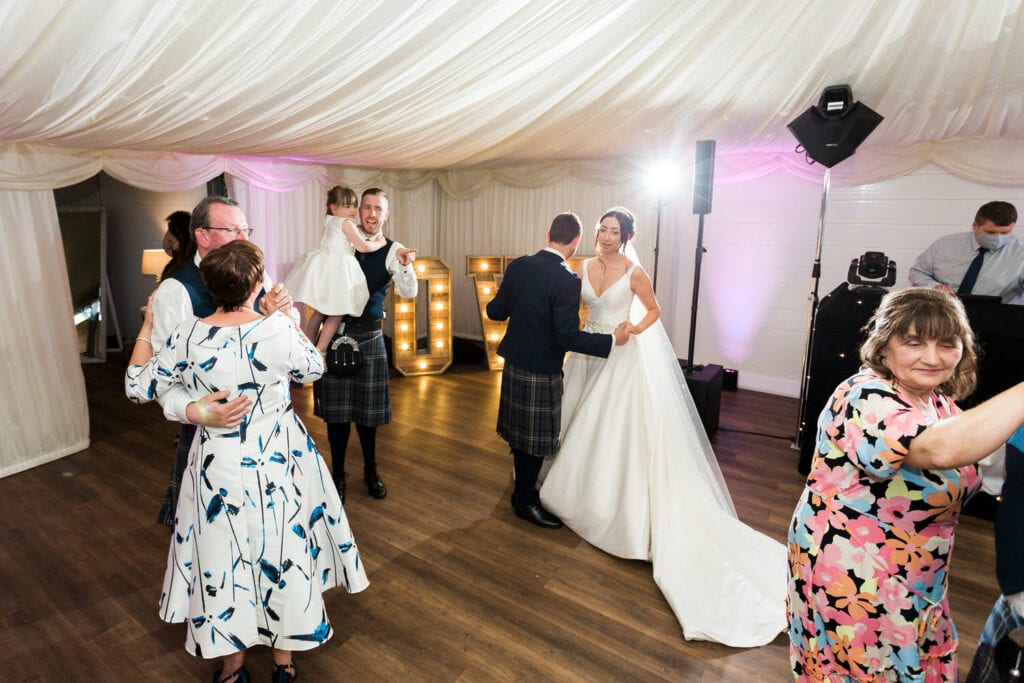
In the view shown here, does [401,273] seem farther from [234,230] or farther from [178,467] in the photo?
[178,467]

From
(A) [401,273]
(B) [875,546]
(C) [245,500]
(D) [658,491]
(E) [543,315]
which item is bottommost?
(D) [658,491]

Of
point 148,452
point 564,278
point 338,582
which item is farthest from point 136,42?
point 148,452

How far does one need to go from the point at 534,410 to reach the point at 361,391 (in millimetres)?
940

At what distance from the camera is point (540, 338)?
105 inches

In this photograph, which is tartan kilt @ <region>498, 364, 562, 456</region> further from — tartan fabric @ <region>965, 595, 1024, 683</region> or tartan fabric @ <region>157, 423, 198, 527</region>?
tartan fabric @ <region>965, 595, 1024, 683</region>

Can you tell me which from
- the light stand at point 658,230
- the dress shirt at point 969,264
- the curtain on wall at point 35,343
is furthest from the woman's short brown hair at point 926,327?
the curtain on wall at point 35,343

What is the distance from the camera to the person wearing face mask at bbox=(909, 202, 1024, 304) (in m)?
3.58

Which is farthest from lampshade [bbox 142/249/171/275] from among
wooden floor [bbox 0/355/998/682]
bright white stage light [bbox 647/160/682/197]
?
bright white stage light [bbox 647/160/682/197]

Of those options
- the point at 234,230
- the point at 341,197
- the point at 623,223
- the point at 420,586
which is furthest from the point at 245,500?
the point at 623,223

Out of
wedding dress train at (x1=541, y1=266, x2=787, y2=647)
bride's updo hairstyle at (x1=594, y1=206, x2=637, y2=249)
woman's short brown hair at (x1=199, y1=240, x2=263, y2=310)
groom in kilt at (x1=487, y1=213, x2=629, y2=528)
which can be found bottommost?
wedding dress train at (x1=541, y1=266, x2=787, y2=647)

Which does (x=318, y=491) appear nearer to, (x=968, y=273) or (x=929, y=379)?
(x=929, y=379)

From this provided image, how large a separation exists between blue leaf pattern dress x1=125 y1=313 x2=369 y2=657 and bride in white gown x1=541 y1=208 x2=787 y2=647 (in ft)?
4.74

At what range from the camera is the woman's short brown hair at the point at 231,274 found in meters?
1.51

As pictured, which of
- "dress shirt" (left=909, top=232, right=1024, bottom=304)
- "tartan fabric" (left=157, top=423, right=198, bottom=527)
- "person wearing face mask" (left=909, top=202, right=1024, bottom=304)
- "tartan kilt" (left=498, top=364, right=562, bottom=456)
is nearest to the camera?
"tartan fabric" (left=157, top=423, right=198, bottom=527)
